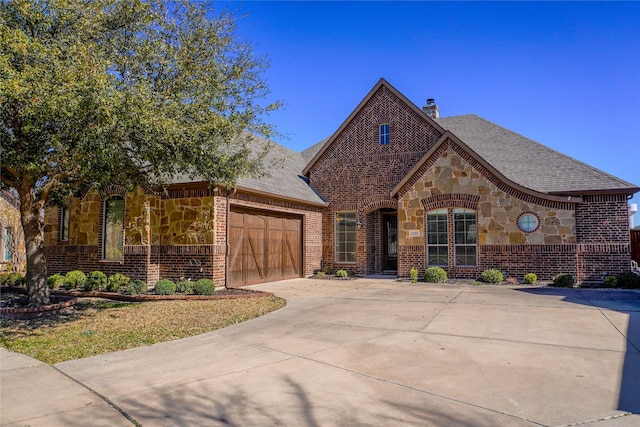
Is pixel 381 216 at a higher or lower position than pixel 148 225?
higher

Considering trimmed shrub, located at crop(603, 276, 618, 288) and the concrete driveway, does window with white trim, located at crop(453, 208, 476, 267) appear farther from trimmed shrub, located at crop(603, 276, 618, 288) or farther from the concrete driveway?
the concrete driveway

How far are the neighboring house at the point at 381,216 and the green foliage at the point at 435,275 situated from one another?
2.81 feet

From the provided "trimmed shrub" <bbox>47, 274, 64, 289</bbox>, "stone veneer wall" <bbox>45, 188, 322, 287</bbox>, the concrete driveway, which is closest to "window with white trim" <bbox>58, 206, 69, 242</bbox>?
"stone veneer wall" <bbox>45, 188, 322, 287</bbox>

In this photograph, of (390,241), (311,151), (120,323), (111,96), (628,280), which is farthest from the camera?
(311,151)

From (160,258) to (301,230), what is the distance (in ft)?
20.7

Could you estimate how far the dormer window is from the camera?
1947cm

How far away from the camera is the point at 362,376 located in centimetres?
542

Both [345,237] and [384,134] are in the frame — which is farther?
[345,237]

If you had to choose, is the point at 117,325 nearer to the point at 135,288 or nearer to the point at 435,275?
the point at 135,288

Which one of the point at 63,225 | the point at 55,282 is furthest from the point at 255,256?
the point at 63,225

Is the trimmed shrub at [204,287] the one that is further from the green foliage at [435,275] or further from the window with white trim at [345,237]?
the window with white trim at [345,237]

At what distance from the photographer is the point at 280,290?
1414 cm

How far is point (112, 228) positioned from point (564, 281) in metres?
15.5

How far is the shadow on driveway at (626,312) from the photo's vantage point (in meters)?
4.68
